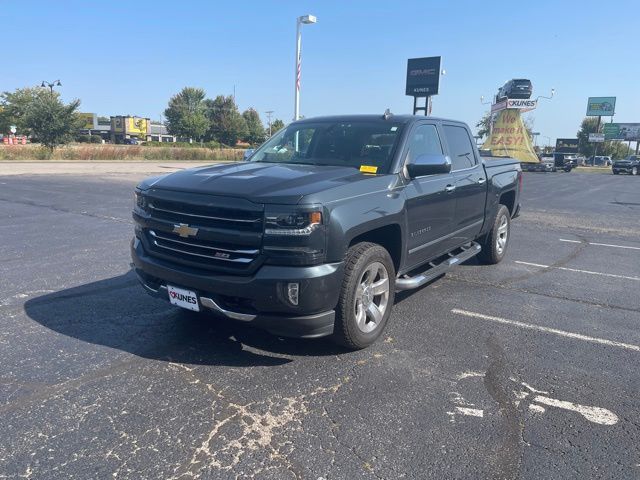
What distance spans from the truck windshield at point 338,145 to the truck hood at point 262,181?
10.8 inches

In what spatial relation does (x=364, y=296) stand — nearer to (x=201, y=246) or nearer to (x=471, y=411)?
(x=471, y=411)

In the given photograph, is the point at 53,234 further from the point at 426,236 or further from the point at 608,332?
the point at 608,332

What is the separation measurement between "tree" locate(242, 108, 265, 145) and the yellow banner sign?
2144 inches

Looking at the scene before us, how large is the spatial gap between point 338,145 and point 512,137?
42.6 metres

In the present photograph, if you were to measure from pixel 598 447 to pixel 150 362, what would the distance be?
3.05 meters

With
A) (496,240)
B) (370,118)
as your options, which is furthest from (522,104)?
(370,118)

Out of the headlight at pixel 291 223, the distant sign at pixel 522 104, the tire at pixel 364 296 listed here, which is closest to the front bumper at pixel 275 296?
the tire at pixel 364 296

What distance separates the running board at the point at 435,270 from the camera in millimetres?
4492

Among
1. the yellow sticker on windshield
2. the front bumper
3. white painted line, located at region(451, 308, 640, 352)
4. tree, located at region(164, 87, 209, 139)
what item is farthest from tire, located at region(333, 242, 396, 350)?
tree, located at region(164, 87, 209, 139)

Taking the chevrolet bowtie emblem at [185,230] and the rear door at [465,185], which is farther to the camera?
the rear door at [465,185]

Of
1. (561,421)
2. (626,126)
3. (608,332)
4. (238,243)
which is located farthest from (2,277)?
(626,126)

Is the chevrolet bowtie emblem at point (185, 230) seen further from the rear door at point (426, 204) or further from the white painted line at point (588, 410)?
the white painted line at point (588, 410)

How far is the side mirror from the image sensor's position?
4340 millimetres

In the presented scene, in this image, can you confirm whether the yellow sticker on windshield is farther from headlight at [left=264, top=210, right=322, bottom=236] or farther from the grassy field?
the grassy field
